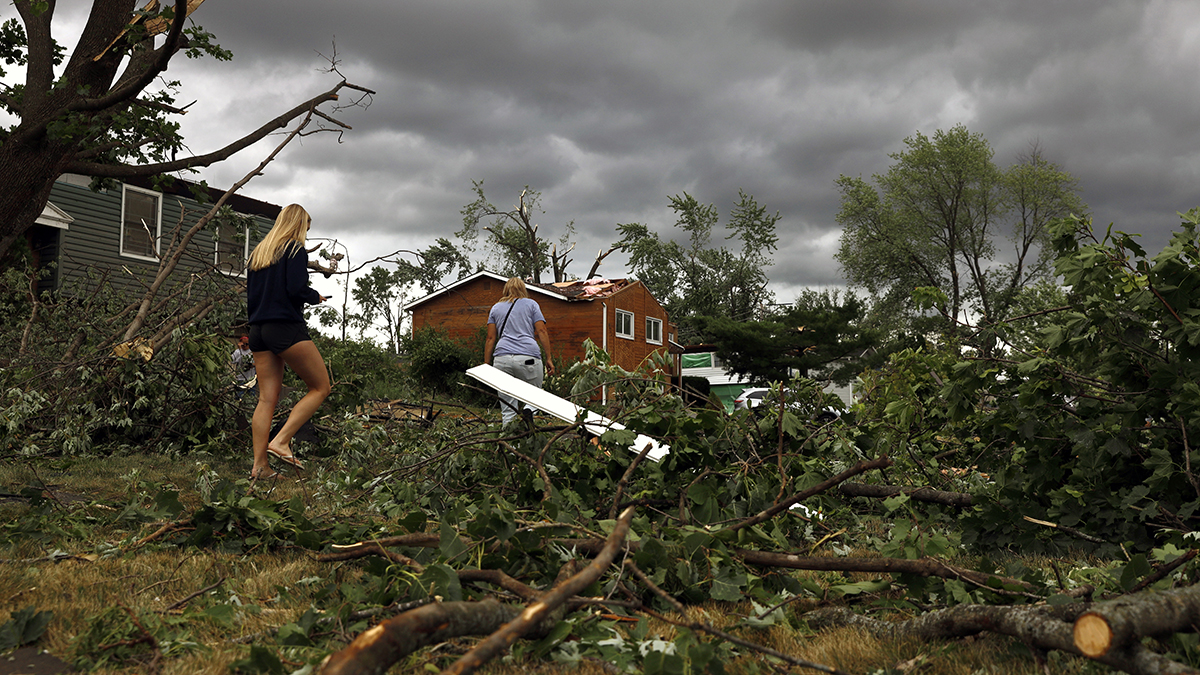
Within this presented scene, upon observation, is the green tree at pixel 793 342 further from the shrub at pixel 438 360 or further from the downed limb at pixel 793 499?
the downed limb at pixel 793 499

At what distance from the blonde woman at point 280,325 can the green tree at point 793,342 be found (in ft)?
93.7

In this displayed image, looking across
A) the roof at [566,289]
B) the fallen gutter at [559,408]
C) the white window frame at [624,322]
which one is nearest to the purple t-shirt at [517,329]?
the fallen gutter at [559,408]

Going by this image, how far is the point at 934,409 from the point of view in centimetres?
502

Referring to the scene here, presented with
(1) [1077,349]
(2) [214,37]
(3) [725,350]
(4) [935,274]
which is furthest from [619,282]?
(1) [1077,349]

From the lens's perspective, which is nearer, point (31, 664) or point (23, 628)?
point (31, 664)

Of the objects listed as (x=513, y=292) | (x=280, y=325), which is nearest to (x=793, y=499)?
(x=280, y=325)

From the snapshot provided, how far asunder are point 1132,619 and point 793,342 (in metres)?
32.7

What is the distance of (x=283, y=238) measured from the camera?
487 cm

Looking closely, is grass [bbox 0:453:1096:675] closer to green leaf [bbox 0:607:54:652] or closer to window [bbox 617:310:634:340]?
green leaf [bbox 0:607:54:652]

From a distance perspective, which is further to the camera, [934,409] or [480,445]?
[934,409]

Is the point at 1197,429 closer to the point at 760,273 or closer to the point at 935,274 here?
the point at 935,274

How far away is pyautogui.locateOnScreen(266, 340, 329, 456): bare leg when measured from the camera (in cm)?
485

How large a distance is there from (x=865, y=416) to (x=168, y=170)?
4.37 m

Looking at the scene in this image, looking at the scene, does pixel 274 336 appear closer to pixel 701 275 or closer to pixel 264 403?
pixel 264 403
